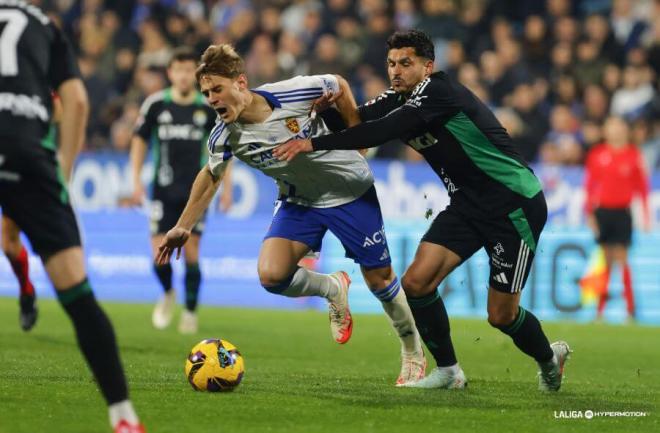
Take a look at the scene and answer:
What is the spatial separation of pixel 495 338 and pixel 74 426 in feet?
24.6

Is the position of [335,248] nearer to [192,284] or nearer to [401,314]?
[192,284]

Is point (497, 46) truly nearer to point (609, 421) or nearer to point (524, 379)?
point (524, 379)

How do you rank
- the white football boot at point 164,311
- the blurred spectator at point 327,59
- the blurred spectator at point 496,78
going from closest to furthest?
1. the white football boot at point 164,311
2. the blurred spectator at point 496,78
3. the blurred spectator at point 327,59

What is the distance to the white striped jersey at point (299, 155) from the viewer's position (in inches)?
301

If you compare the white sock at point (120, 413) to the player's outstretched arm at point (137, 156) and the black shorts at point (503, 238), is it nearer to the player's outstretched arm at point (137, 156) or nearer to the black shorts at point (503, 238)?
the black shorts at point (503, 238)

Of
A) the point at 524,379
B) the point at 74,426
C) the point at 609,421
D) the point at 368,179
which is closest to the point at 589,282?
the point at 524,379

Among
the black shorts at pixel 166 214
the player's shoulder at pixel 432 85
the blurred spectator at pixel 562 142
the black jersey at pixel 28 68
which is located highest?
the black jersey at pixel 28 68

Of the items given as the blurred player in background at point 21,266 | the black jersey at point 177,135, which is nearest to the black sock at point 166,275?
the black jersey at point 177,135

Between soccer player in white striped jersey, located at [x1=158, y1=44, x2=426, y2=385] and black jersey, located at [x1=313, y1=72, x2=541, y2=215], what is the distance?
626 mm

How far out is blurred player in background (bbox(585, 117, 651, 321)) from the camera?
51.2 ft

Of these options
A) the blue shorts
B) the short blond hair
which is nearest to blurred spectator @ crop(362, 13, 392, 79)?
the blue shorts

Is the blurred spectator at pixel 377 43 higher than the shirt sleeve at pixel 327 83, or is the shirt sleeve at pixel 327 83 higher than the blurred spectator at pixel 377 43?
the shirt sleeve at pixel 327 83

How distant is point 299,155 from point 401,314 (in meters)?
1.34

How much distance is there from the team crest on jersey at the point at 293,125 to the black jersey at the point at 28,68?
2.41 meters
